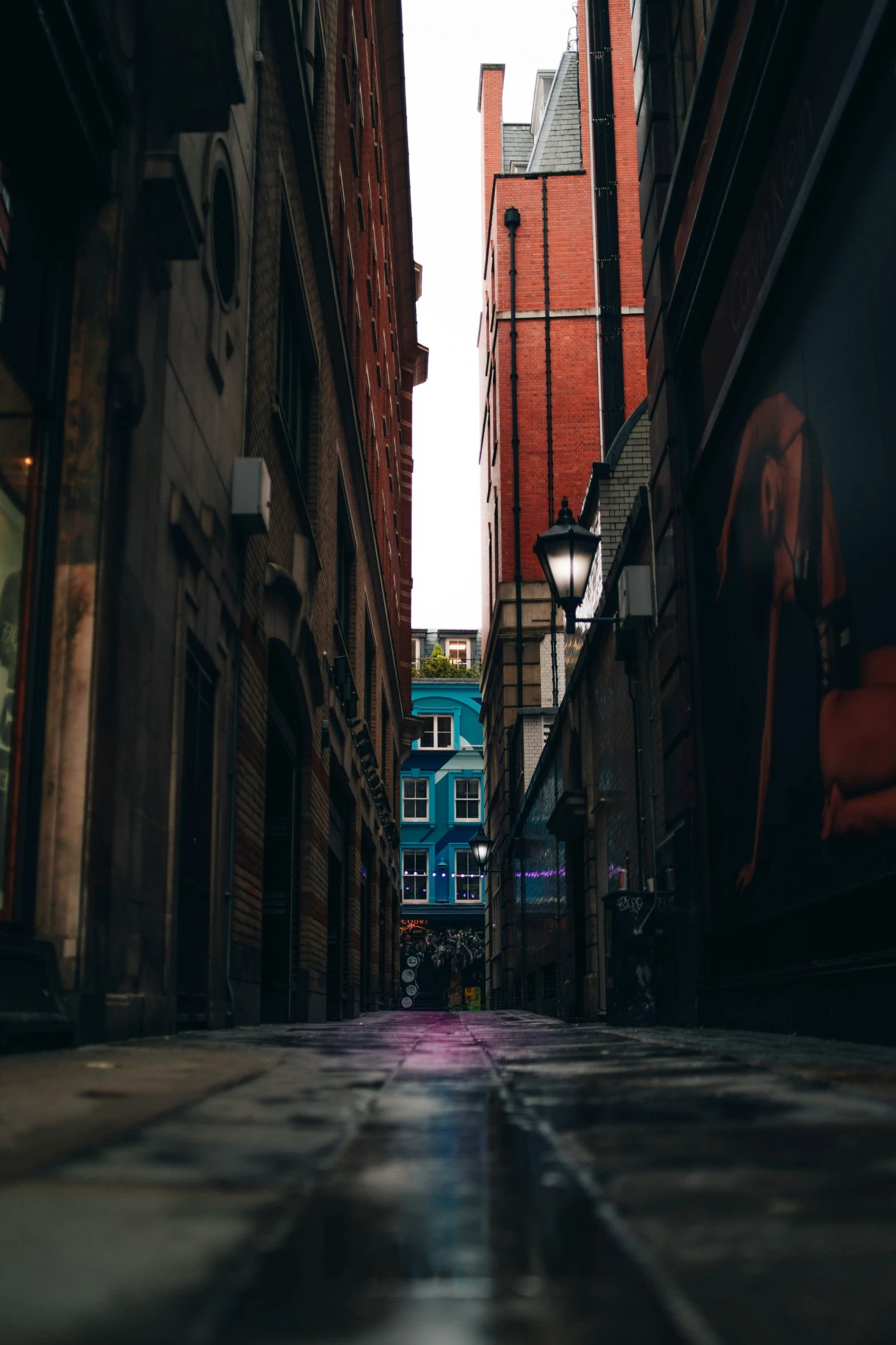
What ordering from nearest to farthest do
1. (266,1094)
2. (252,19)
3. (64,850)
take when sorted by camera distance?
(266,1094) < (64,850) < (252,19)

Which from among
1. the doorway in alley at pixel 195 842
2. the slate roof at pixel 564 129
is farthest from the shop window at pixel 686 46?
the slate roof at pixel 564 129

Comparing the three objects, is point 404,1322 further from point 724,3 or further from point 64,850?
point 724,3

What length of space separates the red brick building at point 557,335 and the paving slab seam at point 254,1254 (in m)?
28.3

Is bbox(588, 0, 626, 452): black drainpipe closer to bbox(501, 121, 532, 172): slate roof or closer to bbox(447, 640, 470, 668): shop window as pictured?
bbox(501, 121, 532, 172): slate roof

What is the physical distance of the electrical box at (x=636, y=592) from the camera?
9.79 meters

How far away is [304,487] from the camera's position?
13953mm

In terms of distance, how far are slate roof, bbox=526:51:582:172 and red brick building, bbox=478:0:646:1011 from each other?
0.06 meters

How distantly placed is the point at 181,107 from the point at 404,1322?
682 cm

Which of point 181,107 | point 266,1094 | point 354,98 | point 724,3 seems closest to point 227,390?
point 181,107

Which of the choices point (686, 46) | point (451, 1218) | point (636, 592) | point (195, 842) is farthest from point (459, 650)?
point (451, 1218)

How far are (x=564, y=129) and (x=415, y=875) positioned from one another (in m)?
27.6

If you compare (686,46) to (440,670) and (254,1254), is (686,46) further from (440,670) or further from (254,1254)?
(440,670)

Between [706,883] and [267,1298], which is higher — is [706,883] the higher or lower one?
the higher one

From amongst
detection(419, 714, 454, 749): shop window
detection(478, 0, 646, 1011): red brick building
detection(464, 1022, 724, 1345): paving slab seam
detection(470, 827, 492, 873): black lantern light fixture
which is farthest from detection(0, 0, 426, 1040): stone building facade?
detection(419, 714, 454, 749): shop window
